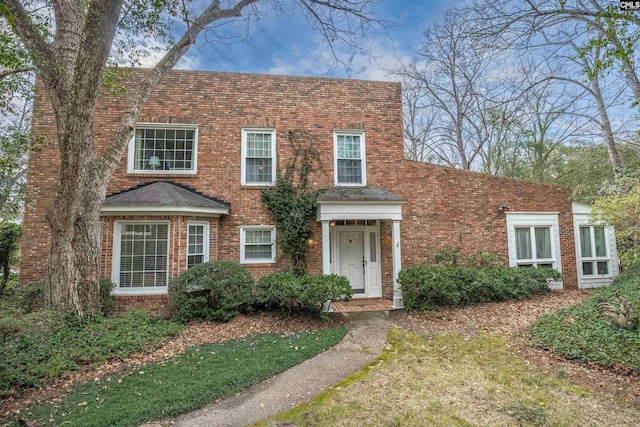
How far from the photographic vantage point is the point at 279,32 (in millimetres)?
10461

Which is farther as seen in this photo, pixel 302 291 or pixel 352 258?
pixel 352 258

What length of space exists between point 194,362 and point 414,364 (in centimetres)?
375

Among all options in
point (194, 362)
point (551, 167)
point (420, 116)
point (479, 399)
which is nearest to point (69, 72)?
point (194, 362)

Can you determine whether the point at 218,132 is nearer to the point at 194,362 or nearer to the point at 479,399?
the point at 194,362

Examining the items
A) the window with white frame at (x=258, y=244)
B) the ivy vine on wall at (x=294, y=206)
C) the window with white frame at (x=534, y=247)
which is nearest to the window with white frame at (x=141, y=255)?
the window with white frame at (x=258, y=244)

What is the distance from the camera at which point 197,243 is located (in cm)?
915

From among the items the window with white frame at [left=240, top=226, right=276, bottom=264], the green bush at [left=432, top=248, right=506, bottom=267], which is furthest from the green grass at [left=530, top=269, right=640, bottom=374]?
the window with white frame at [left=240, top=226, right=276, bottom=264]

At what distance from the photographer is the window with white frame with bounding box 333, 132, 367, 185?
10.7 metres

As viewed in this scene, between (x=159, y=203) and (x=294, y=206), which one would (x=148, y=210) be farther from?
(x=294, y=206)

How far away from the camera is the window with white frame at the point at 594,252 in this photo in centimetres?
1168

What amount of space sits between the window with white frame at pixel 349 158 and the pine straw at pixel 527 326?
4.60 meters

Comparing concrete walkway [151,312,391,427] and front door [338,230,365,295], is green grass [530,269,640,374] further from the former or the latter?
front door [338,230,365,295]

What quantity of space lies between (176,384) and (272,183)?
6580 mm

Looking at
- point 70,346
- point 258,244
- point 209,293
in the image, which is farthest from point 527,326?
point 70,346
